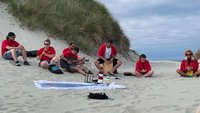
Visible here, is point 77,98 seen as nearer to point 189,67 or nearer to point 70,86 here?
point 70,86

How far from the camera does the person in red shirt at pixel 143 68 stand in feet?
45.2

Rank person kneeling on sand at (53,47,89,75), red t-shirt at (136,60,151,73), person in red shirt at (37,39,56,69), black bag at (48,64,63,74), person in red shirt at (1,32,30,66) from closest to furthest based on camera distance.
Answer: black bag at (48,64,63,74) → person in red shirt at (1,32,30,66) → person in red shirt at (37,39,56,69) → person kneeling on sand at (53,47,89,75) → red t-shirt at (136,60,151,73)

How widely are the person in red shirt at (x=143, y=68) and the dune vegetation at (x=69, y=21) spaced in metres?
5.43

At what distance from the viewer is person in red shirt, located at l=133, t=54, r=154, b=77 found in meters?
13.8

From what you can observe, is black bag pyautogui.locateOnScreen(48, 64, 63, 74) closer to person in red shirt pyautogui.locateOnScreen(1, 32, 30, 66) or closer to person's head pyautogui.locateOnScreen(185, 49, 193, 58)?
person in red shirt pyautogui.locateOnScreen(1, 32, 30, 66)

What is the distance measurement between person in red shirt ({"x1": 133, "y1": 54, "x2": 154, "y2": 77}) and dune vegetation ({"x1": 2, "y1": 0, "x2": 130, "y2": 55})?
214 inches

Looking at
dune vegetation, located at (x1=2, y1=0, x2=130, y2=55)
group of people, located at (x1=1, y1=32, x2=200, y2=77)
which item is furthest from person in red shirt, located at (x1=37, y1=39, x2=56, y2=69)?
dune vegetation, located at (x1=2, y1=0, x2=130, y2=55)

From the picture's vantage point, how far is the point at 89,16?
70.0ft

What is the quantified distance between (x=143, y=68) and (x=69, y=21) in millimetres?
6890

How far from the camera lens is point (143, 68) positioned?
14.0 m

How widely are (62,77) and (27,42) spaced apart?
5.46m

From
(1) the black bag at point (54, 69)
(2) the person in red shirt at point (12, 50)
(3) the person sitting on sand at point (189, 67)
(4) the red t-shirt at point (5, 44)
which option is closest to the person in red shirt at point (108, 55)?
(1) the black bag at point (54, 69)

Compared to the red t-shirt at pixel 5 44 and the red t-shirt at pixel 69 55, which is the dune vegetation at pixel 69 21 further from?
the red t-shirt at pixel 69 55

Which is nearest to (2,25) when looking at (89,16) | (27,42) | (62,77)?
(27,42)
